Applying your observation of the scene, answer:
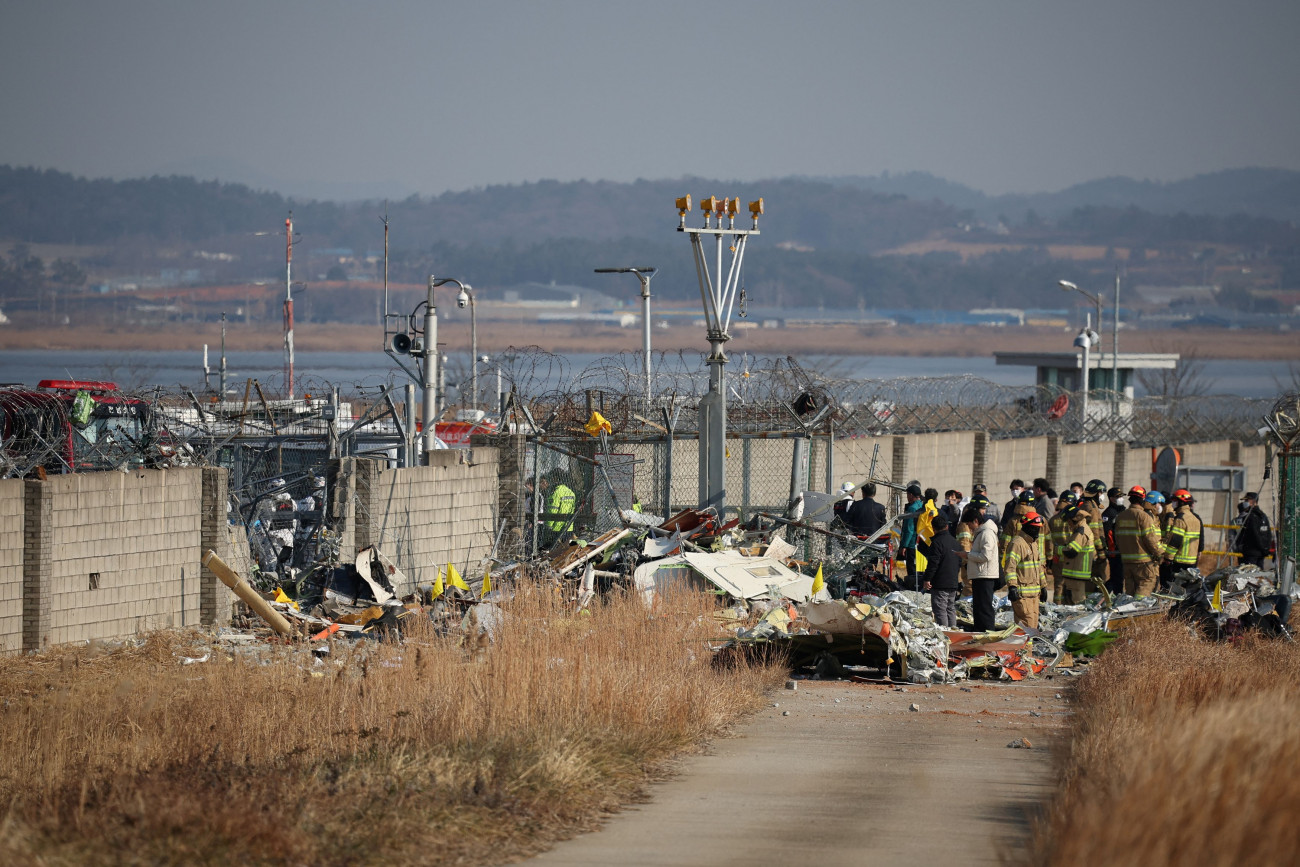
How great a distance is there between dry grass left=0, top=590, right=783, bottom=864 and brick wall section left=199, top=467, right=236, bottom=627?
2.20 m

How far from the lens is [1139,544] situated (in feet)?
55.0

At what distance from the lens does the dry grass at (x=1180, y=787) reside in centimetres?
534

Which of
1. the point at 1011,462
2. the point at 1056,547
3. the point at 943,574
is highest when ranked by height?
the point at 1011,462

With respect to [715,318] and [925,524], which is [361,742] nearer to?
[925,524]

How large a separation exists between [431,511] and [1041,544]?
686cm

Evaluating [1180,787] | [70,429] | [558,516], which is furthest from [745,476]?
[1180,787]

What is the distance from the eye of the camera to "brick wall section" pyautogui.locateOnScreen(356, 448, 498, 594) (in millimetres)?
15867

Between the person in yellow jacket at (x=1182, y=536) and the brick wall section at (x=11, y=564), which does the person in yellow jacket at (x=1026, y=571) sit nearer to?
the person in yellow jacket at (x=1182, y=536)

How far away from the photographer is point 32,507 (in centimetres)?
1266

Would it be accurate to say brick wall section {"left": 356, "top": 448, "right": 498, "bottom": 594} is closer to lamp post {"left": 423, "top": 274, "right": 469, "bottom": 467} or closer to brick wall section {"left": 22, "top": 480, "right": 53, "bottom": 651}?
lamp post {"left": 423, "top": 274, "right": 469, "bottom": 467}

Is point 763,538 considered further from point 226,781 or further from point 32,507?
point 226,781

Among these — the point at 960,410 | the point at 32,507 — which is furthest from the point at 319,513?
the point at 960,410

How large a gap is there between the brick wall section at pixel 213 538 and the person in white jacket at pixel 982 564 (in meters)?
7.38

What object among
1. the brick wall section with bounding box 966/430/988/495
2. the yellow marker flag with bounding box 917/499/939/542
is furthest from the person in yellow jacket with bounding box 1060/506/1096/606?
the brick wall section with bounding box 966/430/988/495
